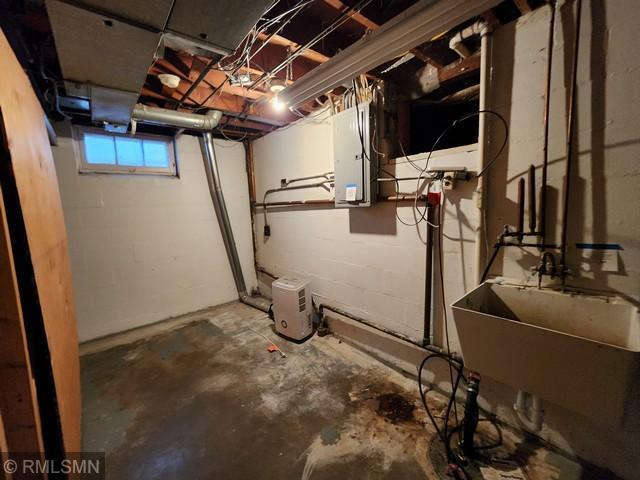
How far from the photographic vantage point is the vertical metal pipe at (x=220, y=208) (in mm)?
3260

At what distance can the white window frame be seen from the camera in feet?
8.66

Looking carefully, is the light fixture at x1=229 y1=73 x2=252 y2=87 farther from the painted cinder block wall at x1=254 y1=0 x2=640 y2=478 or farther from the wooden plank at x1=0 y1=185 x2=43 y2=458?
the wooden plank at x1=0 y1=185 x2=43 y2=458

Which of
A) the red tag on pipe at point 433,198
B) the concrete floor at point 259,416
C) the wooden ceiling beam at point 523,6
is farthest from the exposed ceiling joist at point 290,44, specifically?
the concrete floor at point 259,416

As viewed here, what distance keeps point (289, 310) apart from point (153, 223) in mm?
2024

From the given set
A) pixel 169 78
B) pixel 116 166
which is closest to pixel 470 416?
pixel 169 78

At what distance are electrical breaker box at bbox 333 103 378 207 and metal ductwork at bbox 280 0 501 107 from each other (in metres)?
0.34

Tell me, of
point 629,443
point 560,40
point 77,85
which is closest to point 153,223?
point 77,85

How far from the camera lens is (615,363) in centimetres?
85

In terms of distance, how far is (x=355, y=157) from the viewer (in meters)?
2.11

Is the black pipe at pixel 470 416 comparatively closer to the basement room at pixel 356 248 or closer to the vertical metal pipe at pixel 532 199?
the basement room at pixel 356 248

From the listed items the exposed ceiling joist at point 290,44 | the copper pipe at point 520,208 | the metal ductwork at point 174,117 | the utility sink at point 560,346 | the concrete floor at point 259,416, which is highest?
the exposed ceiling joist at point 290,44

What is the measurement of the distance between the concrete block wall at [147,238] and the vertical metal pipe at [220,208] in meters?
0.09

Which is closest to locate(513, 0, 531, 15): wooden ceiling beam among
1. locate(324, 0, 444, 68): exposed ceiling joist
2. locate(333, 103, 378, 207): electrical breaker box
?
locate(324, 0, 444, 68): exposed ceiling joist

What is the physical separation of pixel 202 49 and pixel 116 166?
2252 mm
